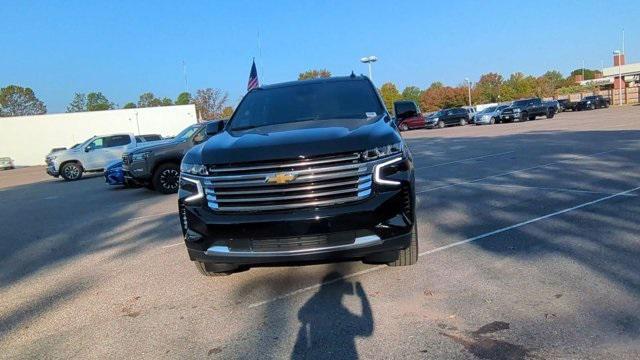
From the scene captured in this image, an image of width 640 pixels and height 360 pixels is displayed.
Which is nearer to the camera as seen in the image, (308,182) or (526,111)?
(308,182)

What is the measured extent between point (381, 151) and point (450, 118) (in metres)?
42.4

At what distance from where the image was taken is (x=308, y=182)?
4027mm

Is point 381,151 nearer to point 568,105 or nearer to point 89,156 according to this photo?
point 89,156

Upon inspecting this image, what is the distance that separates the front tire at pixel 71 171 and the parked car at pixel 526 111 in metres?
29.4

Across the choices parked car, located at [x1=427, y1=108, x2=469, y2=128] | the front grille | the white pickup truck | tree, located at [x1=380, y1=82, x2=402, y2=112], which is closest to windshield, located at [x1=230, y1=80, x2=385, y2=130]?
the front grille

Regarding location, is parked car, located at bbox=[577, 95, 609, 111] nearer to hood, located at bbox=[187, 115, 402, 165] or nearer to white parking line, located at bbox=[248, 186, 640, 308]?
white parking line, located at bbox=[248, 186, 640, 308]

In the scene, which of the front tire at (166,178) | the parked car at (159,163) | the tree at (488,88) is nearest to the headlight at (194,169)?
the parked car at (159,163)

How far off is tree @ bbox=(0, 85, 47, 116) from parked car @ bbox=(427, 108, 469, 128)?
79922 mm

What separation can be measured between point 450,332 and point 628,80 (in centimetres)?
9015

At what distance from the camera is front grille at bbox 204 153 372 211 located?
403cm

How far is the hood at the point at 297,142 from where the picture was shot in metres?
4.09

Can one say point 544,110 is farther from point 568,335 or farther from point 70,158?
point 568,335

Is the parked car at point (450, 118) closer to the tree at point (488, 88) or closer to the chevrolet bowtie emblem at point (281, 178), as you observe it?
the chevrolet bowtie emblem at point (281, 178)

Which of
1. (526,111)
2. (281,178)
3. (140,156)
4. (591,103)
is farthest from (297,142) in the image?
(591,103)
